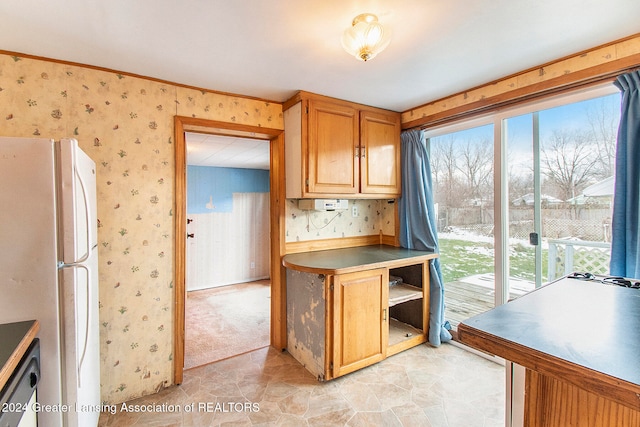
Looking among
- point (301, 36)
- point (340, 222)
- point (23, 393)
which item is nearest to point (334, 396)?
point (340, 222)

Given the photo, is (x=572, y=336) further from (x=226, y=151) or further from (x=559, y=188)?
(x=226, y=151)

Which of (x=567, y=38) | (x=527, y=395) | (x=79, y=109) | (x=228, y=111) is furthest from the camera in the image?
(x=228, y=111)

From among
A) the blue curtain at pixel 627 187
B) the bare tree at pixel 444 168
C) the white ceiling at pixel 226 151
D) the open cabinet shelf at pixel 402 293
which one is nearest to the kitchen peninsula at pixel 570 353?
the blue curtain at pixel 627 187

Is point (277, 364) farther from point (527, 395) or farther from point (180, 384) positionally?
point (527, 395)

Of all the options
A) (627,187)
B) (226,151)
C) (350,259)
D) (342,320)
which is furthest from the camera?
(226,151)

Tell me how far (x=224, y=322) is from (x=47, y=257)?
2.36 metres

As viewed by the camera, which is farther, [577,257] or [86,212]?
[577,257]

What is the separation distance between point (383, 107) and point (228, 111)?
4.74ft

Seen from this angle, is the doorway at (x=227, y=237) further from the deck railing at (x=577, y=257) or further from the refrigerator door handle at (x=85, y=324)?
the deck railing at (x=577, y=257)

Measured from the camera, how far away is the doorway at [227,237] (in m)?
3.40

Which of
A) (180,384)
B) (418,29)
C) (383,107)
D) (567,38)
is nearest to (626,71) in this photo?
(567,38)

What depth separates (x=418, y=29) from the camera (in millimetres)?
1490

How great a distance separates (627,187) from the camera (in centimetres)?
157

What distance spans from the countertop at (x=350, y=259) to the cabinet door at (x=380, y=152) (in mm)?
583
